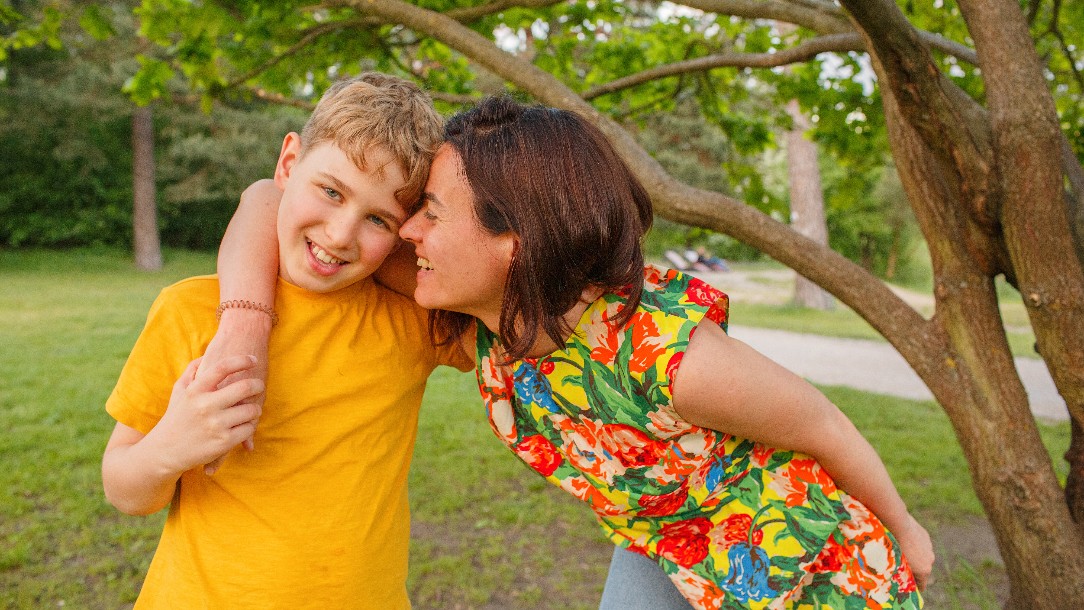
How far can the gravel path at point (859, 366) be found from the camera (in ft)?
25.8

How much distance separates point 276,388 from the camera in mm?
1513

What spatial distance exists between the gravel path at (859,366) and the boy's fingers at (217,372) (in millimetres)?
5733

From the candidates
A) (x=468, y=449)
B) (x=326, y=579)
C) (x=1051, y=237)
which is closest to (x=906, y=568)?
(x=1051, y=237)

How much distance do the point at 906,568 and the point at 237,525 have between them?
4.41 ft

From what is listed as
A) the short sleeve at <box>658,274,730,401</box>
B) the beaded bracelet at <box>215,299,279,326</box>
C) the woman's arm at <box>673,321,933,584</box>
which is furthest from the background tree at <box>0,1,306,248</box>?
the woman's arm at <box>673,321,933,584</box>

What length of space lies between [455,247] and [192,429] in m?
0.54

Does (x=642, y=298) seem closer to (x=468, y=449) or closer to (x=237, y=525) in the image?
(x=237, y=525)

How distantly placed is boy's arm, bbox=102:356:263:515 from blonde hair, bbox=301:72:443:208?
0.45m

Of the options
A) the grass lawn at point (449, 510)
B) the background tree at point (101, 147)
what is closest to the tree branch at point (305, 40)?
the grass lawn at point (449, 510)

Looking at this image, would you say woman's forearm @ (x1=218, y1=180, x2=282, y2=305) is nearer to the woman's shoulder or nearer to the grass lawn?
the grass lawn

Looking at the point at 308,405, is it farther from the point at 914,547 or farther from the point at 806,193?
the point at 806,193

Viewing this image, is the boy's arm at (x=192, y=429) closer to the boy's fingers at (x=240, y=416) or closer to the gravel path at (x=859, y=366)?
the boy's fingers at (x=240, y=416)

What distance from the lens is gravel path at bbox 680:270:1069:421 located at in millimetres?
7859

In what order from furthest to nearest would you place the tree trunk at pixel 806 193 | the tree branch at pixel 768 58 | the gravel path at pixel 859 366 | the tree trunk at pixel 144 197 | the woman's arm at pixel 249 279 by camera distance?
the tree trunk at pixel 144 197, the tree trunk at pixel 806 193, the gravel path at pixel 859 366, the tree branch at pixel 768 58, the woman's arm at pixel 249 279
